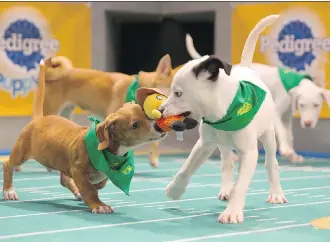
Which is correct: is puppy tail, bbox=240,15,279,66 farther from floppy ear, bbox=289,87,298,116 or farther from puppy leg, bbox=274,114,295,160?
floppy ear, bbox=289,87,298,116

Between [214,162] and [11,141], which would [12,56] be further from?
[214,162]

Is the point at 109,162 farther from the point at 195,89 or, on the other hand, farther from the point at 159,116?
the point at 195,89

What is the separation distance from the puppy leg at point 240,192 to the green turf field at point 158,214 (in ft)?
0.20

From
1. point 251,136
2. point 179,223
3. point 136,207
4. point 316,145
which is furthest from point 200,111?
point 316,145

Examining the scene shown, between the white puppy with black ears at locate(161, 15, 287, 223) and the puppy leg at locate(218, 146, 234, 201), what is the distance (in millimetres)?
281

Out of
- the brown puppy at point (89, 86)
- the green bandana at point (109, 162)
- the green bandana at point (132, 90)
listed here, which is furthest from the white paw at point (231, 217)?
the brown puppy at point (89, 86)

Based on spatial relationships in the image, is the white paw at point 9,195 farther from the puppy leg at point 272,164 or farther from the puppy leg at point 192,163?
the puppy leg at point 272,164

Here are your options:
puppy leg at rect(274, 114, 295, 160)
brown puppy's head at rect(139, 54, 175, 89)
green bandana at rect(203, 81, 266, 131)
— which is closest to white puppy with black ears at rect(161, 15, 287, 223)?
green bandana at rect(203, 81, 266, 131)

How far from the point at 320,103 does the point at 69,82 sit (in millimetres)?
2662

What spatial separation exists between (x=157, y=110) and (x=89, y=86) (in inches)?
117

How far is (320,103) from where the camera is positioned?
6.70 metres

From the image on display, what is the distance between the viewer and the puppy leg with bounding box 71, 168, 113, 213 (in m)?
3.53

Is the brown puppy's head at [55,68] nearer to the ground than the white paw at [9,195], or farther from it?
farther from it

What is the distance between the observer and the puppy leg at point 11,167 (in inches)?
156
